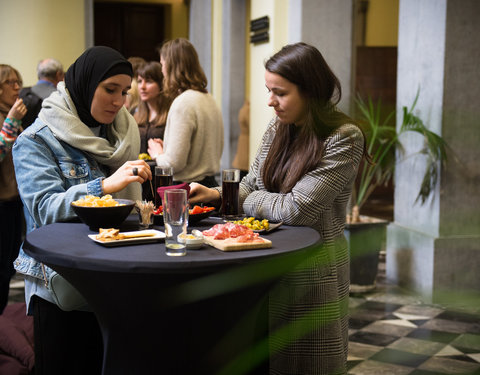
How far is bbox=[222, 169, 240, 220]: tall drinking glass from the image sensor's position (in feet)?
7.91

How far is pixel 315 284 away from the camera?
89.5 inches

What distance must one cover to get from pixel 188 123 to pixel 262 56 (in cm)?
315

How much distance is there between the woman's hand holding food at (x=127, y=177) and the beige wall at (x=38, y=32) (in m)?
6.45

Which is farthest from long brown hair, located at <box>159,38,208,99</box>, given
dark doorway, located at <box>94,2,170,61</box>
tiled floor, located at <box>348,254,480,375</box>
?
dark doorway, located at <box>94,2,170,61</box>

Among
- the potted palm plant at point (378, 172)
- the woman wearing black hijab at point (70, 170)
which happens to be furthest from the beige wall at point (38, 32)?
the woman wearing black hijab at point (70, 170)

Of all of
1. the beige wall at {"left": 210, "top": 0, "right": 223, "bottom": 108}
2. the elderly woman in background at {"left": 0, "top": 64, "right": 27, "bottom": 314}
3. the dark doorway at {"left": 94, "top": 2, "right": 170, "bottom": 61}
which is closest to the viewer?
the elderly woman in background at {"left": 0, "top": 64, "right": 27, "bottom": 314}

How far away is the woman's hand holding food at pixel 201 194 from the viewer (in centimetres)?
251

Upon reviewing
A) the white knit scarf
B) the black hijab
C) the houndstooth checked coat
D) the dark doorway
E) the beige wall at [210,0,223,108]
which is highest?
the dark doorway

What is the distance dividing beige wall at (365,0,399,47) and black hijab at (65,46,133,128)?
329 inches

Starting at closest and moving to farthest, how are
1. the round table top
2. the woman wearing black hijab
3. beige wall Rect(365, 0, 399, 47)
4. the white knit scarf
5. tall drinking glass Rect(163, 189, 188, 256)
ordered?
1. the round table top
2. tall drinking glass Rect(163, 189, 188, 256)
3. the woman wearing black hijab
4. the white knit scarf
5. beige wall Rect(365, 0, 399, 47)

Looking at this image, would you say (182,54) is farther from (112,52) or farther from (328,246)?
(328,246)

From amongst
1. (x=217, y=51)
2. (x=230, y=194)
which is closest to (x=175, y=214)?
(x=230, y=194)

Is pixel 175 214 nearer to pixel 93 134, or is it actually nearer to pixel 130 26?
pixel 93 134

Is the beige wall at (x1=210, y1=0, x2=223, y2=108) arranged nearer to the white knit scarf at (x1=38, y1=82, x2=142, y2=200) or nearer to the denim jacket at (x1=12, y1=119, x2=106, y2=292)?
the white knit scarf at (x1=38, y1=82, x2=142, y2=200)
